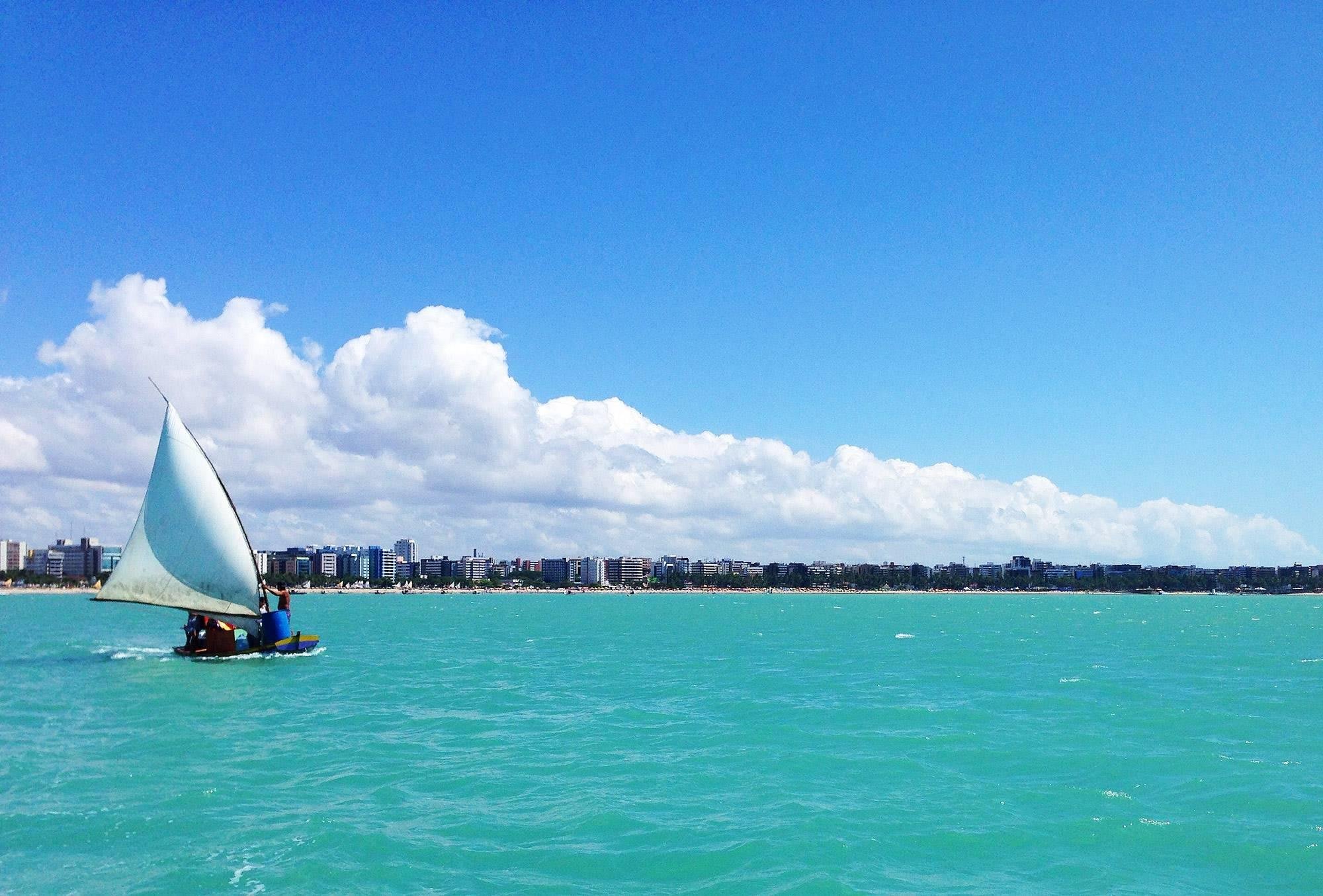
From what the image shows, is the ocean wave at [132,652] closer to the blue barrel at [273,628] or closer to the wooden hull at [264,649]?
the wooden hull at [264,649]

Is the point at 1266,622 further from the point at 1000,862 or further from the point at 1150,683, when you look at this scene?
the point at 1000,862

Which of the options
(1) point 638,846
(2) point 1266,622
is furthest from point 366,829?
(2) point 1266,622

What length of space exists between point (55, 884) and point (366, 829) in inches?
253

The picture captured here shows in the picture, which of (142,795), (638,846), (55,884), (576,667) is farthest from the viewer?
(576,667)

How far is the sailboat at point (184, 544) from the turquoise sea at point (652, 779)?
4.52 m

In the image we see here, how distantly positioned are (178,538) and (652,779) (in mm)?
42996

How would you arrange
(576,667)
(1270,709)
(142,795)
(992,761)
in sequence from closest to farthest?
(142,795)
(992,761)
(1270,709)
(576,667)

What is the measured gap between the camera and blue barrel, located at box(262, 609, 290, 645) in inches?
2480

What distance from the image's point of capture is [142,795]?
25.9m

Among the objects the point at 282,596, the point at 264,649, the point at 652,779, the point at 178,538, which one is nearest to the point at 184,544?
the point at 178,538

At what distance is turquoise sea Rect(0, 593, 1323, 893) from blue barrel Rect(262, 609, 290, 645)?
2.20 m

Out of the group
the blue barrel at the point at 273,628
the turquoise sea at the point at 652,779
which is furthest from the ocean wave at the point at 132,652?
the blue barrel at the point at 273,628

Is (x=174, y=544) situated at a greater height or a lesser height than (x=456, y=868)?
greater

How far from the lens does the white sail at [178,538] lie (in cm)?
5856
